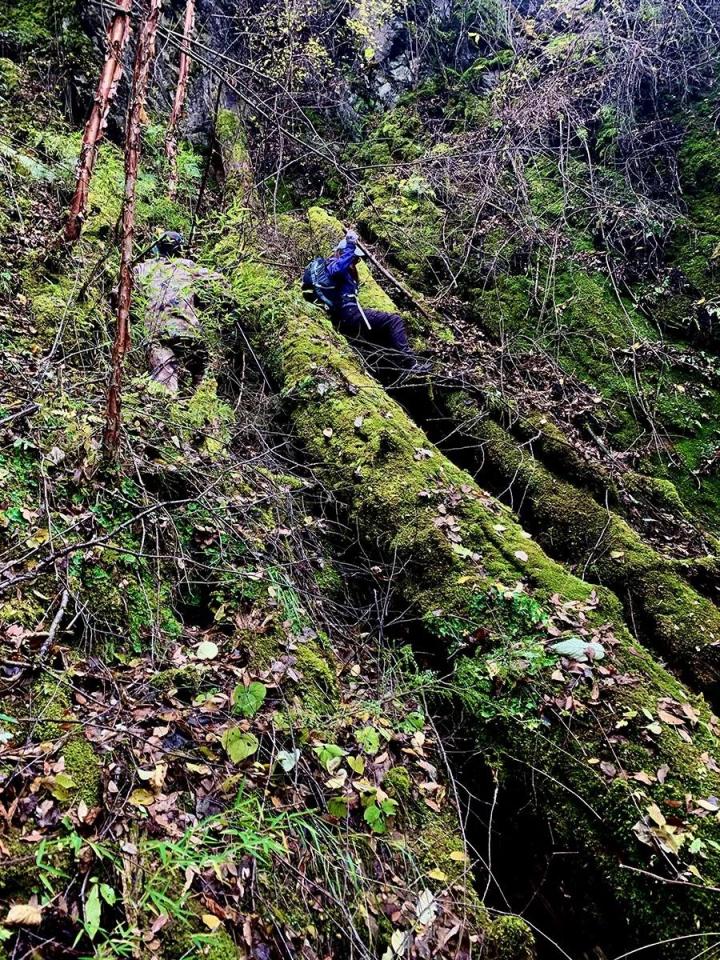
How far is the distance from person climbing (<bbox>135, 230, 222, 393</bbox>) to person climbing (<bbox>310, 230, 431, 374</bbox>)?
138 centimetres

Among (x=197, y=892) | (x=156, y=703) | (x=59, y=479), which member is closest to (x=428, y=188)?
(x=59, y=479)

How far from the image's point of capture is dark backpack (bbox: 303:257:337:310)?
654 cm

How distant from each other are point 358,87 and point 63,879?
12.9m

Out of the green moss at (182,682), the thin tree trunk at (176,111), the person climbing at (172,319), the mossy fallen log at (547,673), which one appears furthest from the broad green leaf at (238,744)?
the thin tree trunk at (176,111)

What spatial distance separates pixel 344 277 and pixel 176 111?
528 cm

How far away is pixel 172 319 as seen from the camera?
213 inches

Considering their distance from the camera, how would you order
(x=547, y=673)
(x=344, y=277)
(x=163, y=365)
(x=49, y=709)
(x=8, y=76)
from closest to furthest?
1. (x=49, y=709)
2. (x=547, y=673)
3. (x=163, y=365)
4. (x=344, y=277)
5. (x=8, y=76)

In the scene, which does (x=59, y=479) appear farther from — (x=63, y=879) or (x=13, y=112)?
(x=13, y=112)

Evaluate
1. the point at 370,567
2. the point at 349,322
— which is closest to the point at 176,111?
the point at 349,322

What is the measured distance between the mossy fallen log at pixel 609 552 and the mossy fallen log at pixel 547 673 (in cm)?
44

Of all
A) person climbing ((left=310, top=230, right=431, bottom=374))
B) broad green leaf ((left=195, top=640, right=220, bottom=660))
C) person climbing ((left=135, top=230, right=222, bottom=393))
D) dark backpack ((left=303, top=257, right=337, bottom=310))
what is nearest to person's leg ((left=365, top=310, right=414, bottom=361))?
person climbing ((left=310, top=230, right=431, bottom=374))

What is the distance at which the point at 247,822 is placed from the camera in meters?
2.44

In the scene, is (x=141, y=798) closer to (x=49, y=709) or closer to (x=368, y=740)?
Answer: (x=49, y=709)

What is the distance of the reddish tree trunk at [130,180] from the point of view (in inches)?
117
